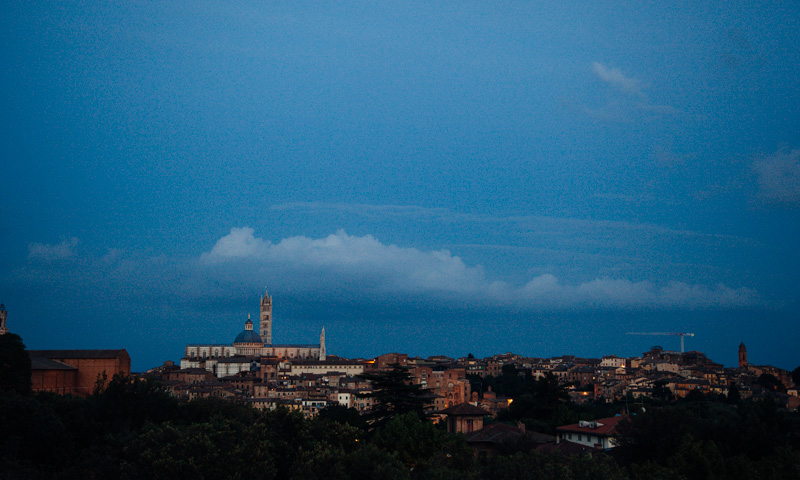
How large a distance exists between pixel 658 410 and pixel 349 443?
468 inches

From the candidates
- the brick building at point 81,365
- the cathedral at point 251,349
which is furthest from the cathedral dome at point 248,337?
the brick building at point 81,365

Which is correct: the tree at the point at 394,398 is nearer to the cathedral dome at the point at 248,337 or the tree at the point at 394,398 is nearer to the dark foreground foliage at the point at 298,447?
the dark foreground foliage at the point at 298,447

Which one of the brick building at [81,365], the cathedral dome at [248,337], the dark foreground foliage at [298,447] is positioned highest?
the cathedral dome at [248,337]

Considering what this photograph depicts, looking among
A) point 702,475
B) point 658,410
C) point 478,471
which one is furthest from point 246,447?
point 658,410

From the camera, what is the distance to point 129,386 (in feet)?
86.7

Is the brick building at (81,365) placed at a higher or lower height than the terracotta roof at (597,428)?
higher

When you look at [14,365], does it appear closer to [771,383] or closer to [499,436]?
[499,436]

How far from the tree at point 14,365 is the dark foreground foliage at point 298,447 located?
7.42 m

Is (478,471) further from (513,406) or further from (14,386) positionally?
(513,406)

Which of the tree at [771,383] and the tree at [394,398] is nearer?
the tree at [394,398]

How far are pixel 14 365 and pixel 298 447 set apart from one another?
2187 cm

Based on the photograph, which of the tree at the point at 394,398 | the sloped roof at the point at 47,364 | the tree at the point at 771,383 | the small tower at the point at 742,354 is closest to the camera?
the tree at the point at 394,398

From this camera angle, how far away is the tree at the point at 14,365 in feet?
104

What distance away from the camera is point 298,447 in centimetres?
1681
